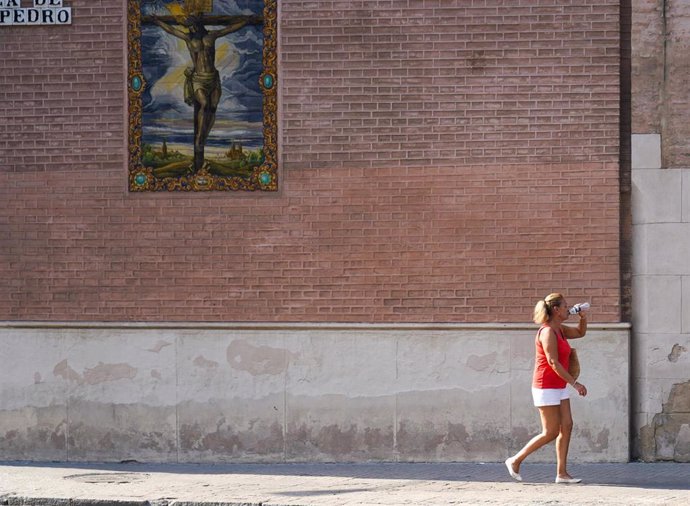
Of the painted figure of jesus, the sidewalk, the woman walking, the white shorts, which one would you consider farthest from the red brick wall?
the white shorts

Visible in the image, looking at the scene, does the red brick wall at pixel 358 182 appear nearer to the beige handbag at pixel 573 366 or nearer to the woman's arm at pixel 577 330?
the woman's arm at pixel 577 330

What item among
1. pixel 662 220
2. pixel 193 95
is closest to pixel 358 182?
pixel 193 95

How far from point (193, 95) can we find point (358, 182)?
6.34 ft

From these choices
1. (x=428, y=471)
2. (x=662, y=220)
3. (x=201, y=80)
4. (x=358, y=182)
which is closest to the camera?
(x=428, y=471)

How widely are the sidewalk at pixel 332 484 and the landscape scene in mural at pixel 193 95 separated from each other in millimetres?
2922

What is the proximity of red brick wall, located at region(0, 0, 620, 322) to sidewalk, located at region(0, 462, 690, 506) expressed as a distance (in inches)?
60.1

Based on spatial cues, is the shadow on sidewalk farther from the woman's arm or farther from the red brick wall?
the red brick wall

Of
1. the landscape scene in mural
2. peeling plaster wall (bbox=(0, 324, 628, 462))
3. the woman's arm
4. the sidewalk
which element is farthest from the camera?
the landscape scene in mural

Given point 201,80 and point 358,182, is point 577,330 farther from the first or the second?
point 201,80

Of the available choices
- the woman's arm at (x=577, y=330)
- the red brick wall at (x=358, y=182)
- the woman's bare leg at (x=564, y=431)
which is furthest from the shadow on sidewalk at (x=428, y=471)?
the red brick wall at (x=358, y=182)

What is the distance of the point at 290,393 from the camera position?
43.6 feet

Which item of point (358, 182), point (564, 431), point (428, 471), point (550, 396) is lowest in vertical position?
point (428, 471)

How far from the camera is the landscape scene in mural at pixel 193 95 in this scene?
13.5 metres

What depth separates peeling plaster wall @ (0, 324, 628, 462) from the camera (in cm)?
1309
